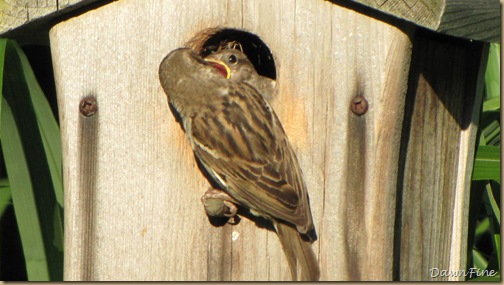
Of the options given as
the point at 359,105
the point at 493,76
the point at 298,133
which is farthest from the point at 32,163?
the point at 493,76

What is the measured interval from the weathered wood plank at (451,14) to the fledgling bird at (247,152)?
19.6 inches

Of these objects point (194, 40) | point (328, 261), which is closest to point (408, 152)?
point (328, 261)

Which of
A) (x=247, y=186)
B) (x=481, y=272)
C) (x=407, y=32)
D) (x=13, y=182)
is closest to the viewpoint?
(x=407, y=32)

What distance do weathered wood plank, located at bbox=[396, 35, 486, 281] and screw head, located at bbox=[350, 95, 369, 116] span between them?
335 millimetres

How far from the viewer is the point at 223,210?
3008 mm

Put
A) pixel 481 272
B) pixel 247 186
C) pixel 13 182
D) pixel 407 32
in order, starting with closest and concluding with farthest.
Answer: pixel 407 32, pixel 247 186, pixel 13 182, pixel 481 272

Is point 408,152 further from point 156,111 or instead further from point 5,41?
point 5,41

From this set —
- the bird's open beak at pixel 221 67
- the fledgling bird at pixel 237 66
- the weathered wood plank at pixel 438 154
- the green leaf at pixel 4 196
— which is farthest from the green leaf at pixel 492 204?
the green leaf at pixel 4 196

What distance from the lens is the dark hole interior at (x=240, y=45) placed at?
3100 mm

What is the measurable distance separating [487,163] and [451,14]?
74 cm

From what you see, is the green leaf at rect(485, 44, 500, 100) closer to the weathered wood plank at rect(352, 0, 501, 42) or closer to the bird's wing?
the weathered wood plank at rect(352, 0, 501, 42)

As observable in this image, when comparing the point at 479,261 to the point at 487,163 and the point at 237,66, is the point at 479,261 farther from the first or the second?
the point at 237,66

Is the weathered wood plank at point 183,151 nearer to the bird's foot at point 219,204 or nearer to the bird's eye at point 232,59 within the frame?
the bird's foot at point 219,204

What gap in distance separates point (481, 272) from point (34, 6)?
5.88 ft
